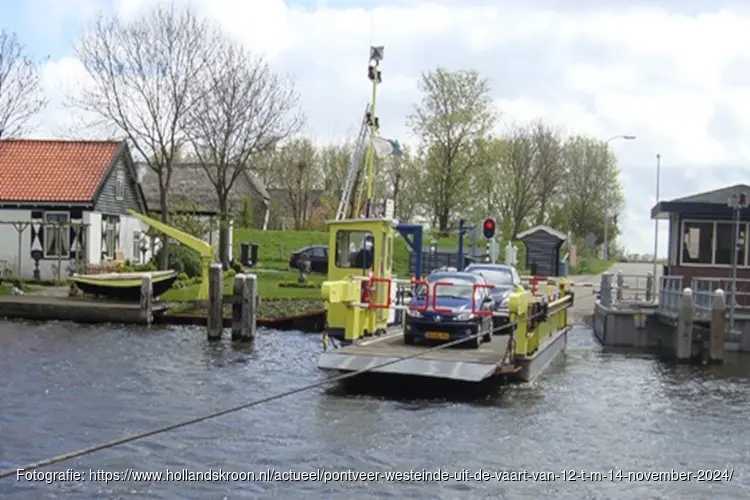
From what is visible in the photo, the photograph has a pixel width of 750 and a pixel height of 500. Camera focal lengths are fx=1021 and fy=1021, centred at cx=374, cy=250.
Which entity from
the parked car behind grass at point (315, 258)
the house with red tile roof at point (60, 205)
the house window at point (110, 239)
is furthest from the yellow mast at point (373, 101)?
the parked car behind grass at point (315, 258)

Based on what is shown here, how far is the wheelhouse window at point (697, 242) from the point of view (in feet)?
102

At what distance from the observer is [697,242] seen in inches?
1235

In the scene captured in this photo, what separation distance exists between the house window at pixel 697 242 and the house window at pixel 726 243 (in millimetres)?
203

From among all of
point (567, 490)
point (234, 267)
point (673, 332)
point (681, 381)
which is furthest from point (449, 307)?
point (234, 267)

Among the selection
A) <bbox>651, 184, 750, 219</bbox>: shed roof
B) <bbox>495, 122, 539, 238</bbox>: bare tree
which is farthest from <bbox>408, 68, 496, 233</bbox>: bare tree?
<bbox>651, 184, 750, 219</bbox>: shed roof

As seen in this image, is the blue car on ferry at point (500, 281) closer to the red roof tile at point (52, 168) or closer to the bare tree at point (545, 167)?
the red roof tile at point (52, 168)

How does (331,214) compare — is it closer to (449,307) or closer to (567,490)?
(449,307)

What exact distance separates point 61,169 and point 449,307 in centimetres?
2623

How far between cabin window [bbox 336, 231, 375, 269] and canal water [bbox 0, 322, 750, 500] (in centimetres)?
243

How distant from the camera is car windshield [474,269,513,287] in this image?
26031mm

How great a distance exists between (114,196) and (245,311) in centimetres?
1846

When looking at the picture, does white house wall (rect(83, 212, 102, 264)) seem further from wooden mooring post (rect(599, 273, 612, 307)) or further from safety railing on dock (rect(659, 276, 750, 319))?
safety railing on dock (rect(659, 276, 750, 319))

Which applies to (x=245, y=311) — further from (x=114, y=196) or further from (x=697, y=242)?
(x=114, y=196)

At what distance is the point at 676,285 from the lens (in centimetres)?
2952
